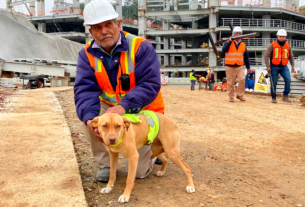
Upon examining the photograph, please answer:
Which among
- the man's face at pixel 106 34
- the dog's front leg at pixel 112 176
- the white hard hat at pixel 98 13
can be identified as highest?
the white hard hat at pixel 98 13

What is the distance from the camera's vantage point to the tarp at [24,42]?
2430cm

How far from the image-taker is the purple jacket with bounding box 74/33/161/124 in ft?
10.2

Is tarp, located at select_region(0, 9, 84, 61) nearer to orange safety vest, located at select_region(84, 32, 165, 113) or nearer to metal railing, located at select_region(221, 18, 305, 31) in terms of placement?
orange safety vest, located at select_region(84, 32, 165, 113)

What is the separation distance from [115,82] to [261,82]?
13051 mm

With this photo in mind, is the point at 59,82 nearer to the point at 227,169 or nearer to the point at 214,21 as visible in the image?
the point at 227,169

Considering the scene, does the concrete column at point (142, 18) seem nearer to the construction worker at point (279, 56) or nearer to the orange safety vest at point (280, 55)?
the construction worker at point (279, 56)

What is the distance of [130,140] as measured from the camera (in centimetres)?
281

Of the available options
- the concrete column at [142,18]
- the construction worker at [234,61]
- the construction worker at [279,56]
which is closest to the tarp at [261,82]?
the construction worker at [279,56]

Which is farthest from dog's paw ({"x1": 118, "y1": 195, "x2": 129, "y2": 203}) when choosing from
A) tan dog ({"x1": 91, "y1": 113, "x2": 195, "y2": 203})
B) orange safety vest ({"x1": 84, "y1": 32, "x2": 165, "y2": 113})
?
orange safety vest ({"x1": 84, "y1": 32, "x2": 165, "y2": 113})

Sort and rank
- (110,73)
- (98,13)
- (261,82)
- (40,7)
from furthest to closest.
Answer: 1. (40,7)
2. (261,82)
3. (110,73)
4. (98,13)

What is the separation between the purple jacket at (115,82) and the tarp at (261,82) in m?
12.7

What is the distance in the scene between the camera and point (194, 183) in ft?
10.7

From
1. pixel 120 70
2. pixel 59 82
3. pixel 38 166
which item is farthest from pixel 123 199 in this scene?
pixel 59 82

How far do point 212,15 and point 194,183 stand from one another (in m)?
42.8
